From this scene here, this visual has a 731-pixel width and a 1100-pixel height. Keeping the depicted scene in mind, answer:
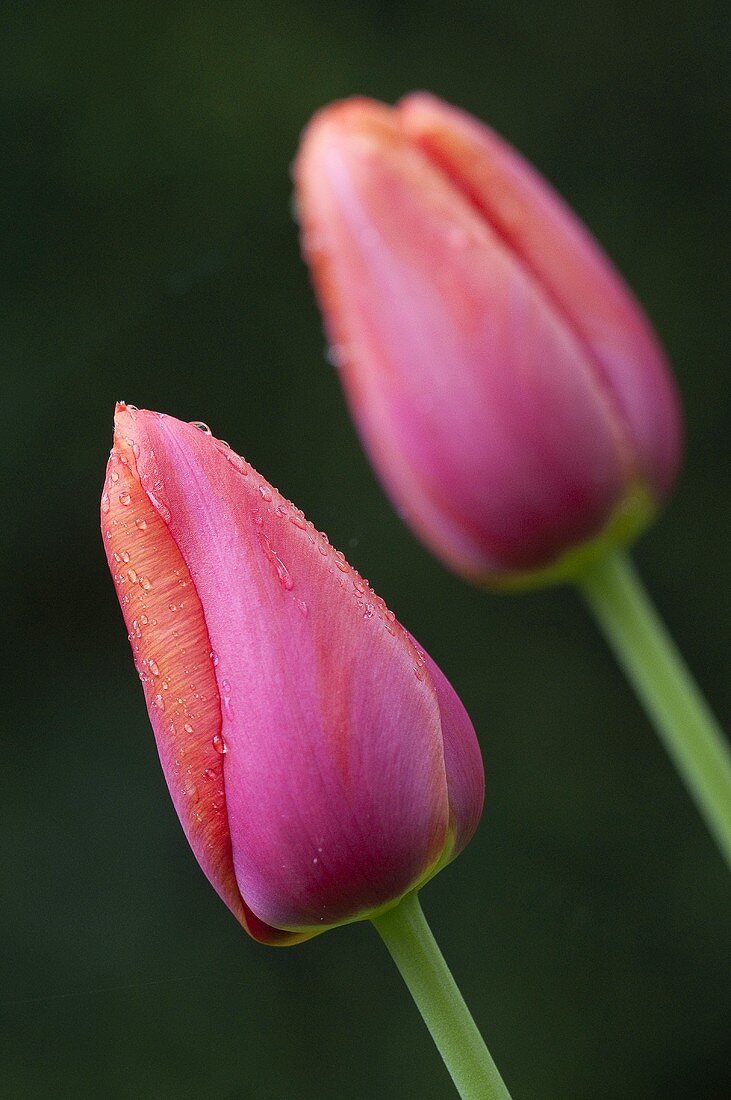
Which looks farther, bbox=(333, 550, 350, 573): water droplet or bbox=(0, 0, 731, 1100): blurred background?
bbox=(0, 0, 731, 1100): blurred background

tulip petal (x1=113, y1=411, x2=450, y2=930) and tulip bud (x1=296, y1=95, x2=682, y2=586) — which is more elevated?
tulip bud (x1=296, y1=95, x2=682, y2=586)

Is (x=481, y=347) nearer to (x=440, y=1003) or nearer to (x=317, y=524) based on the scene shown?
(x=440, y=1003)

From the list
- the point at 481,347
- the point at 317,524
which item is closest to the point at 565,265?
the point at 481,347

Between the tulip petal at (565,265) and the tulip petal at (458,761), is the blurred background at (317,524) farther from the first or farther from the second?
the tulip petal at (458,761)

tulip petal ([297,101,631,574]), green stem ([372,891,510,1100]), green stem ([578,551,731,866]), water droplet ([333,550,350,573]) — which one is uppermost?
tulip petal ([297,101,631,574])

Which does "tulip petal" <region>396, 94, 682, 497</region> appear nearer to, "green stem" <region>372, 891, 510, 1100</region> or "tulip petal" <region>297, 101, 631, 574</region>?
"tulip petal" <region>297, 101, 631, 574</region>

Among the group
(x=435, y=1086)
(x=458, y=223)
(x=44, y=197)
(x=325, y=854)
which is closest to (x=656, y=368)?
(x=458, y=223)

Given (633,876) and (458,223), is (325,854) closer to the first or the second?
(458,223)

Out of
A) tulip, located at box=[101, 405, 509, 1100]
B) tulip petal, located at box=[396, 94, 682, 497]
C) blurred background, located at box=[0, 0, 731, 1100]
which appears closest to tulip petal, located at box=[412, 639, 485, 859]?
tulip, located at box=[101, 405, 509, 1100]
